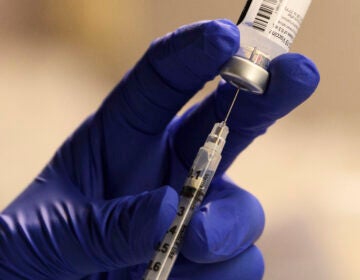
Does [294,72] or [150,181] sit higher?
[294,72]

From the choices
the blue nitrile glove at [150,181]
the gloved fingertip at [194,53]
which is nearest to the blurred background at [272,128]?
the blue nitrile glove at [150,181]

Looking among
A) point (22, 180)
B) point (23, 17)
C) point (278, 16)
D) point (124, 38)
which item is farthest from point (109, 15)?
point (278, 16)

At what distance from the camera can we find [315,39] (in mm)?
1180

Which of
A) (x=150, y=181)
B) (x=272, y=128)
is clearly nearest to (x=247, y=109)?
(x=150, y=181)

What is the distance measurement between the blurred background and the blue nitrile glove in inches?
9.8

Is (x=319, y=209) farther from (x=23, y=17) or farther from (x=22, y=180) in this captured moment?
(x=23, y=17)

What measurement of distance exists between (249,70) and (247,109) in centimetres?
11

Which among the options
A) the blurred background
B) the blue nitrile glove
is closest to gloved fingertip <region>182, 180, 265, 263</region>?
the blue nitrile glove

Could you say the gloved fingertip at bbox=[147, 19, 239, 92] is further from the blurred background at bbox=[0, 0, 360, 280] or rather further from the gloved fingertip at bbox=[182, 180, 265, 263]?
the blurred background at bbox=[0, 0, 360, 280]

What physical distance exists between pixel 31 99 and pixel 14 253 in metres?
0.43

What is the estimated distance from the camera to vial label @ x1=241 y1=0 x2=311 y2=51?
0.76 meters

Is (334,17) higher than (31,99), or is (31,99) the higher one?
(334,17)

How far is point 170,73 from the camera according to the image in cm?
84

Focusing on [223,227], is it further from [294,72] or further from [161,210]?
[294,72]
